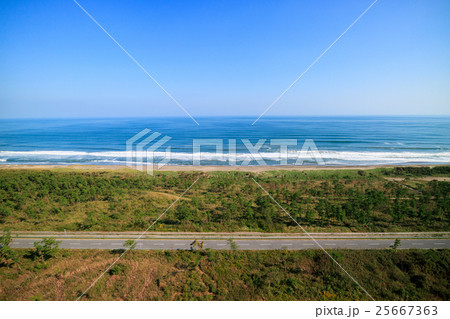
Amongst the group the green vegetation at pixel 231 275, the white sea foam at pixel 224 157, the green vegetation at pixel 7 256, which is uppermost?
the white sea foam at pixel 224 157

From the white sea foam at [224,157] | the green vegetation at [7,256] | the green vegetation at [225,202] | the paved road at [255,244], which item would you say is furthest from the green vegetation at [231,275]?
the white sea foam at [224,157]

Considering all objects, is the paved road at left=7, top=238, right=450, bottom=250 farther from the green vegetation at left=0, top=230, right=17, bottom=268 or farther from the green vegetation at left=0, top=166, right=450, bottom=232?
the green vegetation at left=0, top=230, right=17, bottom=268

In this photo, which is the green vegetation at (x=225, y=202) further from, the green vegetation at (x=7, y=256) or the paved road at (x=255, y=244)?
the green vegetation at (x=7, y=256)

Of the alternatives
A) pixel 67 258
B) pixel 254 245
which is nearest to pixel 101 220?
pixel 67 258

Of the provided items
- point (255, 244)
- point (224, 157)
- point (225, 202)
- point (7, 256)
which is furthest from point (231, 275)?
point (224, 157)

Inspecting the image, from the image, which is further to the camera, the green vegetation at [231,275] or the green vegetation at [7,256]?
the green vegetation at [7,256]

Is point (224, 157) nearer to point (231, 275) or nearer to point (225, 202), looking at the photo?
point (225, 202)
